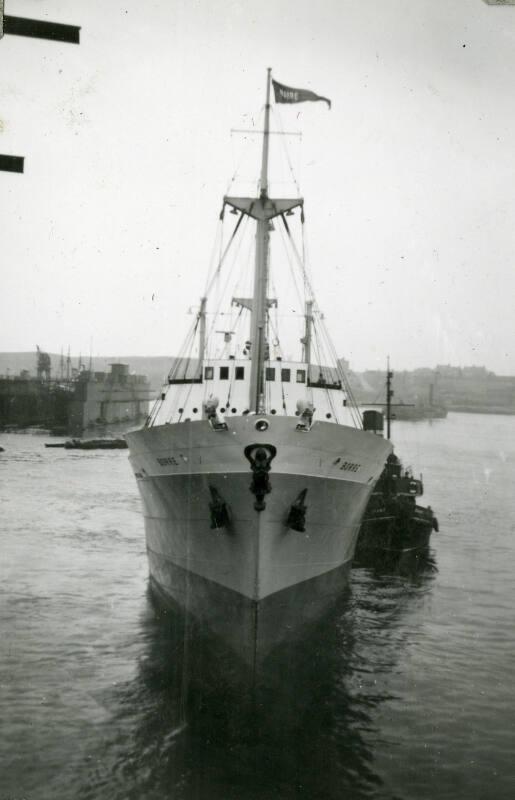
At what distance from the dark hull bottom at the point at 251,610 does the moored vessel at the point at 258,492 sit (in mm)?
25

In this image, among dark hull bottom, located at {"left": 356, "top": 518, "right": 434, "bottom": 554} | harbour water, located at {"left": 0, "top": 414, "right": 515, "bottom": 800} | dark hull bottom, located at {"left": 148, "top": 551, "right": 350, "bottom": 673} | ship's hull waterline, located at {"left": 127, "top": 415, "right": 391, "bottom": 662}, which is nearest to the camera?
harbour water, located at {"left": 0, "top": 414, "right": 515, "bottom": 800}

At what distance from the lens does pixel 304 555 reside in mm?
13180

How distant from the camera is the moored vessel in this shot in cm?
1192

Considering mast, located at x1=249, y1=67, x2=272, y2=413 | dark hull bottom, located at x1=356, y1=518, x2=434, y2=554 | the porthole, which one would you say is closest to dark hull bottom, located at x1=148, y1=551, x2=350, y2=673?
the porthole

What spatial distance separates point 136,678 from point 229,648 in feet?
5.69

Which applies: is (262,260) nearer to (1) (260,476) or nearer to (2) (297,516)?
(1) (260,476)

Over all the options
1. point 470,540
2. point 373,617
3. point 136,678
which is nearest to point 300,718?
point 136,678

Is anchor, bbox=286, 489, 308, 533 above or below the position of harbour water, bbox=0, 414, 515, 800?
above

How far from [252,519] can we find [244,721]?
10.8 feet

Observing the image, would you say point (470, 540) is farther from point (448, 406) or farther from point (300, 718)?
point (448, 406)

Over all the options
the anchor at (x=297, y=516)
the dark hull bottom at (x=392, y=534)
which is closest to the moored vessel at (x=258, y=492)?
the anchor at (x=297, y=516)

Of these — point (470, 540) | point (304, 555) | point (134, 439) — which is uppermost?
point (134, 439)

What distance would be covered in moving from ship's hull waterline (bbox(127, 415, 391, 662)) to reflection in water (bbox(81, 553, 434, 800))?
2.10ft

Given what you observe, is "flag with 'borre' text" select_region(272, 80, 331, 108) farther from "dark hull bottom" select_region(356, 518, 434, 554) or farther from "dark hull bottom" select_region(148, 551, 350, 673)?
"dark hull bottom" select_region(356, 518, 434, 554)
